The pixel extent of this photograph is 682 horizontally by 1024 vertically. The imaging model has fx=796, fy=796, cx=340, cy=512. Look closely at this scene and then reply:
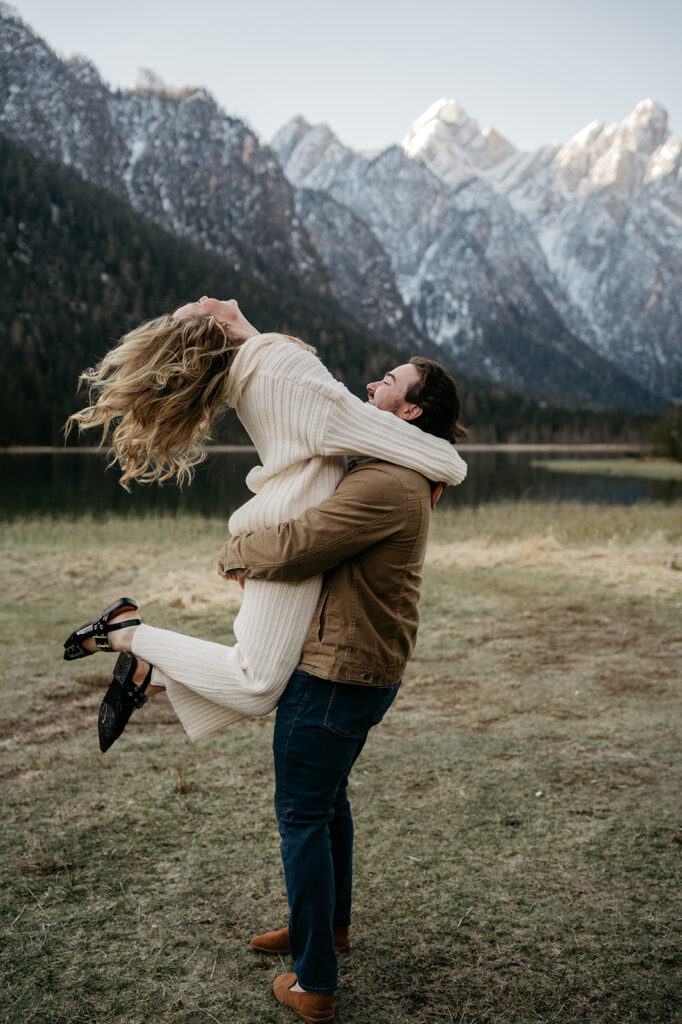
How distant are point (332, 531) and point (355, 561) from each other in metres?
0.17

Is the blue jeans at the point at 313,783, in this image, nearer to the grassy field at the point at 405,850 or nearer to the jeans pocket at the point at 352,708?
the jeans pocket at the point at 352,708

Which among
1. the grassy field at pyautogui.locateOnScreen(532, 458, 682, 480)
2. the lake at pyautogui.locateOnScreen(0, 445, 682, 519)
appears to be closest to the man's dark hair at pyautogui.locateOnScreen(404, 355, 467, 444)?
the lake at pyautogui.locateOnScreen(0, 445, 682, 519)

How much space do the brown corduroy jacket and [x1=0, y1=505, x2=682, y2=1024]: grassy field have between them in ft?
3.98

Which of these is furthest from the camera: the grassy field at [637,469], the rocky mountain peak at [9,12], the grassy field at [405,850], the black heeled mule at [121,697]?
the rocky mountain peak at [9,12]

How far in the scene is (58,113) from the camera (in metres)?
195

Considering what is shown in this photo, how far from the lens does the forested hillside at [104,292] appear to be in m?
108

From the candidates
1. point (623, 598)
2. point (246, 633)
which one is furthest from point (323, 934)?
point (623, 598)

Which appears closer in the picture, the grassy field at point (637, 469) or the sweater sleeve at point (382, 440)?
the sweater sleeve at point (382, 440)

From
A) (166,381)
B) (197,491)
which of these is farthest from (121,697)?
(197,491)

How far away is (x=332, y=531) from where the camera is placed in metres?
2.21

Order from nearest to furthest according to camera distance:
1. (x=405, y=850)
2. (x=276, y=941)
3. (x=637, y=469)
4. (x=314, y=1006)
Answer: (x=314, y=1006) < (x=276, y=941) < (x=405, y=850) < (x=637, y=469)

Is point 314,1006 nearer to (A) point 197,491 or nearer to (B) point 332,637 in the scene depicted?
(B) point 332,637

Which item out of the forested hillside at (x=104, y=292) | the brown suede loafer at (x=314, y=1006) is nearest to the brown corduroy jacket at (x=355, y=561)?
the brown suede loafer at (x=314, y=1006)

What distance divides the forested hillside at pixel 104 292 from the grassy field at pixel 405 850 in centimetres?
9090
